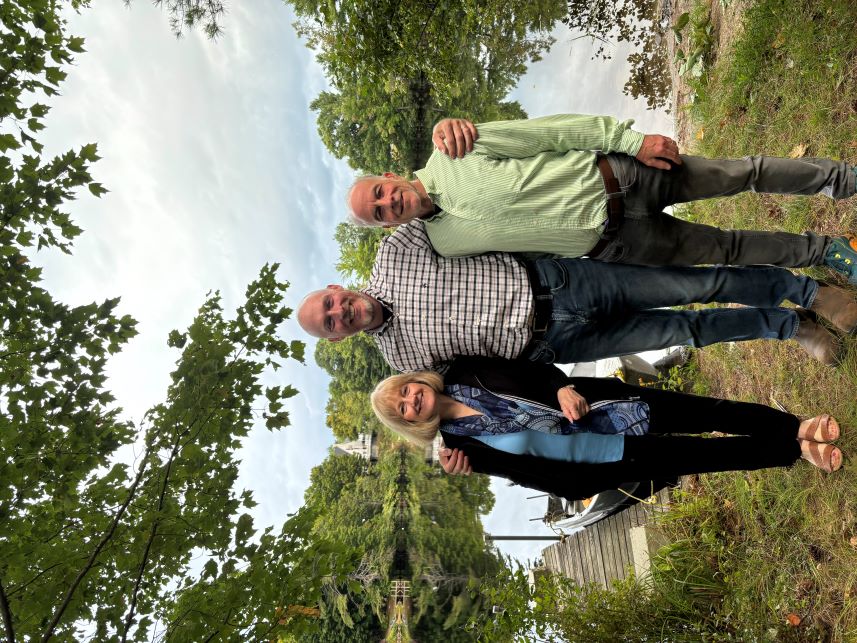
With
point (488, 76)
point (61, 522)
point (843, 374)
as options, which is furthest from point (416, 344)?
point (488, 76)

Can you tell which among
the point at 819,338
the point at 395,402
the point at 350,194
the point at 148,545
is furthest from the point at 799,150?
the point at 148,545

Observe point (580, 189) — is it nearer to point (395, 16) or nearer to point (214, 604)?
point (214, 604)

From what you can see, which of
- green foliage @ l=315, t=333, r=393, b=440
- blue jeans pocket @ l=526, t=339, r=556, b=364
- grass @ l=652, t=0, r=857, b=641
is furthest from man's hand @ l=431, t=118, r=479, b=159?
green foliage @ l=315, t=333, r=393, b=440

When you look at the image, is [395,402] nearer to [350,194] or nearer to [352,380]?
[350,194]

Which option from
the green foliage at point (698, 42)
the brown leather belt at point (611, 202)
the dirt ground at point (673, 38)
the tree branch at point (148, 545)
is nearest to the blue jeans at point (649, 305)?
the brown leather belt at point (611, 202)

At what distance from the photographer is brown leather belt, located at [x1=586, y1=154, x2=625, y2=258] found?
2717 mm

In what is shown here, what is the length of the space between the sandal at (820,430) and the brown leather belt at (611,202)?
1641mm

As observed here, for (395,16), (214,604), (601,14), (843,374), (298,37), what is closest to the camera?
(214,604)

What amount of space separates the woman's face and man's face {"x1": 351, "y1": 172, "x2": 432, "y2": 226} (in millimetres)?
900

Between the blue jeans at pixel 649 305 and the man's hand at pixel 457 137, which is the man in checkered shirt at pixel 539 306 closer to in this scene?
the blue jeans at pixel 649 305

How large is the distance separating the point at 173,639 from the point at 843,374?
420 centimetres

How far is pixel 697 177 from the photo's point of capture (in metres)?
2.83

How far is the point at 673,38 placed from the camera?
25.0ft

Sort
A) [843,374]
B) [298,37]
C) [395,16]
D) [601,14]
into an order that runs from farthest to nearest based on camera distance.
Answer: [298,37], [601,14], [395,16], [843,374]
